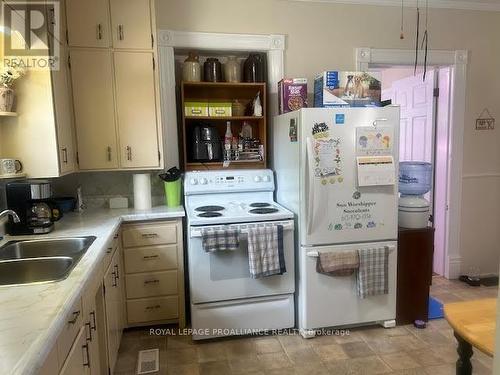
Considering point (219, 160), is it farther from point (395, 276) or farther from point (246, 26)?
point (395, 276)

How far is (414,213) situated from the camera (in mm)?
2809

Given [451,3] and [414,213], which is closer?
[414,213]

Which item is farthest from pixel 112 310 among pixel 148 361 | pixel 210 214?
pixel 210 214

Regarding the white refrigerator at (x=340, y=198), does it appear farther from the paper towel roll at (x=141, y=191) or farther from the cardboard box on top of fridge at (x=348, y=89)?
the paper towel roll at (x=141, y=191)

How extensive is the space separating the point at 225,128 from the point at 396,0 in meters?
1.87

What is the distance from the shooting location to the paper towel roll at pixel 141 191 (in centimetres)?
288

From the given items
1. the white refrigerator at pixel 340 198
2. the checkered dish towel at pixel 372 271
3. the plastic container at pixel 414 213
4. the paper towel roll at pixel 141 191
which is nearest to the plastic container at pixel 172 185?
the paper towel roll at pixel 141 191

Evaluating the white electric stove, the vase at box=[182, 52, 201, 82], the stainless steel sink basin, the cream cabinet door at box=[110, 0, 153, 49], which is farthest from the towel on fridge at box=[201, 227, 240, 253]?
the cream cabinet door at box=[110, 0, 153, 49]

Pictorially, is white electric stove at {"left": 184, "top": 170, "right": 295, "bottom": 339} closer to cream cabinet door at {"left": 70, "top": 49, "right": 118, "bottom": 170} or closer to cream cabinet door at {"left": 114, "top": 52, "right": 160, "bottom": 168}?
cream cabinet door at {"left": 114, "top": 52, "right": 160, "bottom": 168}

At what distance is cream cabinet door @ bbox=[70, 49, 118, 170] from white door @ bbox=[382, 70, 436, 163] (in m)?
2.84

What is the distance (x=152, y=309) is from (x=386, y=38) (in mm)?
3003

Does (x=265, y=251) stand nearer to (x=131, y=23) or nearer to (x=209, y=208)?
(x=209, y=208)

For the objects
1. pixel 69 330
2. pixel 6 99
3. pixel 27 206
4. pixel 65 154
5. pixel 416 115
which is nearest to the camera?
pixel 69 330

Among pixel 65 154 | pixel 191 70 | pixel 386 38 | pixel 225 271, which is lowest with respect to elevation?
pixel 225 271
